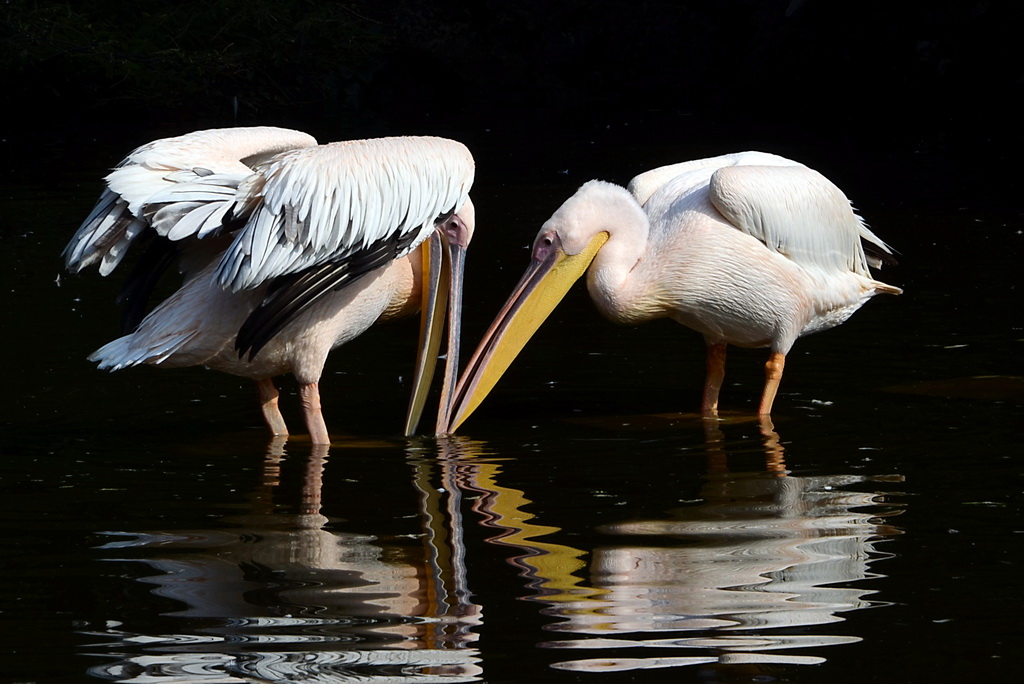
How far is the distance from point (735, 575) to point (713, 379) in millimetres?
1963

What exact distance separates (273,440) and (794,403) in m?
1.80

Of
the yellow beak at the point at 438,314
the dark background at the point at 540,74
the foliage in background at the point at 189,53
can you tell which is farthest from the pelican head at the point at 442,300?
the foliage in background at the point at 189,53

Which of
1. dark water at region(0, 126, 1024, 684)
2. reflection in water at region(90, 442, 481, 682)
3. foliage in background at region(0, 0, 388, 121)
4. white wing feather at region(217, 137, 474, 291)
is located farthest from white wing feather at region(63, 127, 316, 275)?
foliage in background at region(0, 0, 388, 121)

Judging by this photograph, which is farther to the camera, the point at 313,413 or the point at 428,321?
the point at 428,321

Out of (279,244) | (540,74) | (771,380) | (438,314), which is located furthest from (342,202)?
(540,74)

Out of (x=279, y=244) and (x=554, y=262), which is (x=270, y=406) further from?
(x=554, y=262)

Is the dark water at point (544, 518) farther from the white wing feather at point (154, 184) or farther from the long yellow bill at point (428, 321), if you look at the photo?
the white wing feather at point (154, 184)

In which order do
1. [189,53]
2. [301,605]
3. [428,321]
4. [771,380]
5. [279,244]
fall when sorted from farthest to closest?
[189,53], [771,380], [428,321], [279,244], [301,605]

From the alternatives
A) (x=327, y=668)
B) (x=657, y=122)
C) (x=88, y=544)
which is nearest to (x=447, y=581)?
(x=327, y=668)

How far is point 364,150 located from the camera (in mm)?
4492

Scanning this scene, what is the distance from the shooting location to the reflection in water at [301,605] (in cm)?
275

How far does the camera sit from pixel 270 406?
4906 mm

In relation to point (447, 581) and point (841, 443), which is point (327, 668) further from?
point (841, 443)

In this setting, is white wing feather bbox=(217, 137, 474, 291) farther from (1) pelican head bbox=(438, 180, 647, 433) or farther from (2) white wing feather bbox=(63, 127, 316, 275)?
(1) pelican head bbox=(438, 180, 647, 433)
